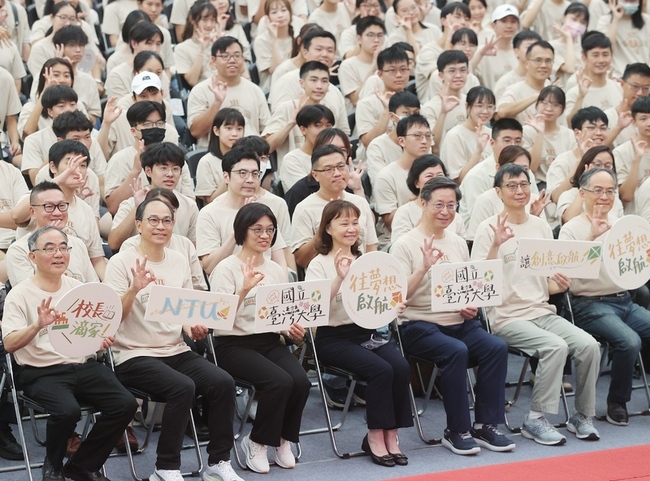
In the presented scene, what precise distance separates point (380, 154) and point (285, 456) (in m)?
2.98

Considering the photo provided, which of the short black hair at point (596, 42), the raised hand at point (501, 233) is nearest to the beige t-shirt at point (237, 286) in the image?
the raised hand at point (501, 233)

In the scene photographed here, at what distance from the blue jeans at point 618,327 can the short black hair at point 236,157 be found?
225 cm

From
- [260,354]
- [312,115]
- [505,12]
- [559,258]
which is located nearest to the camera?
[260,354]

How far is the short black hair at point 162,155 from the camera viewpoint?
6.63 metres

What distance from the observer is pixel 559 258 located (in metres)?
6.49

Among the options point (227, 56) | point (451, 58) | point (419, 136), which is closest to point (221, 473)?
point (419, 136)

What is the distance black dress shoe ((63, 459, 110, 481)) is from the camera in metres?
5.38

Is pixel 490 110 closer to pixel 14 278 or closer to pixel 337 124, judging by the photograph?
pixel 337 124

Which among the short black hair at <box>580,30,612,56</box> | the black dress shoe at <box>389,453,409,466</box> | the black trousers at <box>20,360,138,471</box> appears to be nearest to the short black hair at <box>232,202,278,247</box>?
the black trousers at <box>20,360,138,471</box>

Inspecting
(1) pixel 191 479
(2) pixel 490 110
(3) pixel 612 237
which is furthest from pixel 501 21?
(1) pixel 191 479

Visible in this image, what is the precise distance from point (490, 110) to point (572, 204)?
4.30 feet

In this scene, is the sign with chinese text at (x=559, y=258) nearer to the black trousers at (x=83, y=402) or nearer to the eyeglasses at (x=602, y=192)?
the eyeglasses at (x=602, y=192)

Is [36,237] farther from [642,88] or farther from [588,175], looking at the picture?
[642,88]

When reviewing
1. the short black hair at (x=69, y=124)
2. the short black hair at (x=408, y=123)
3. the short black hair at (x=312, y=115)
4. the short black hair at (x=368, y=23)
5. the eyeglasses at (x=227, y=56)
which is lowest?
the short black hair at (x=408, y=123)
